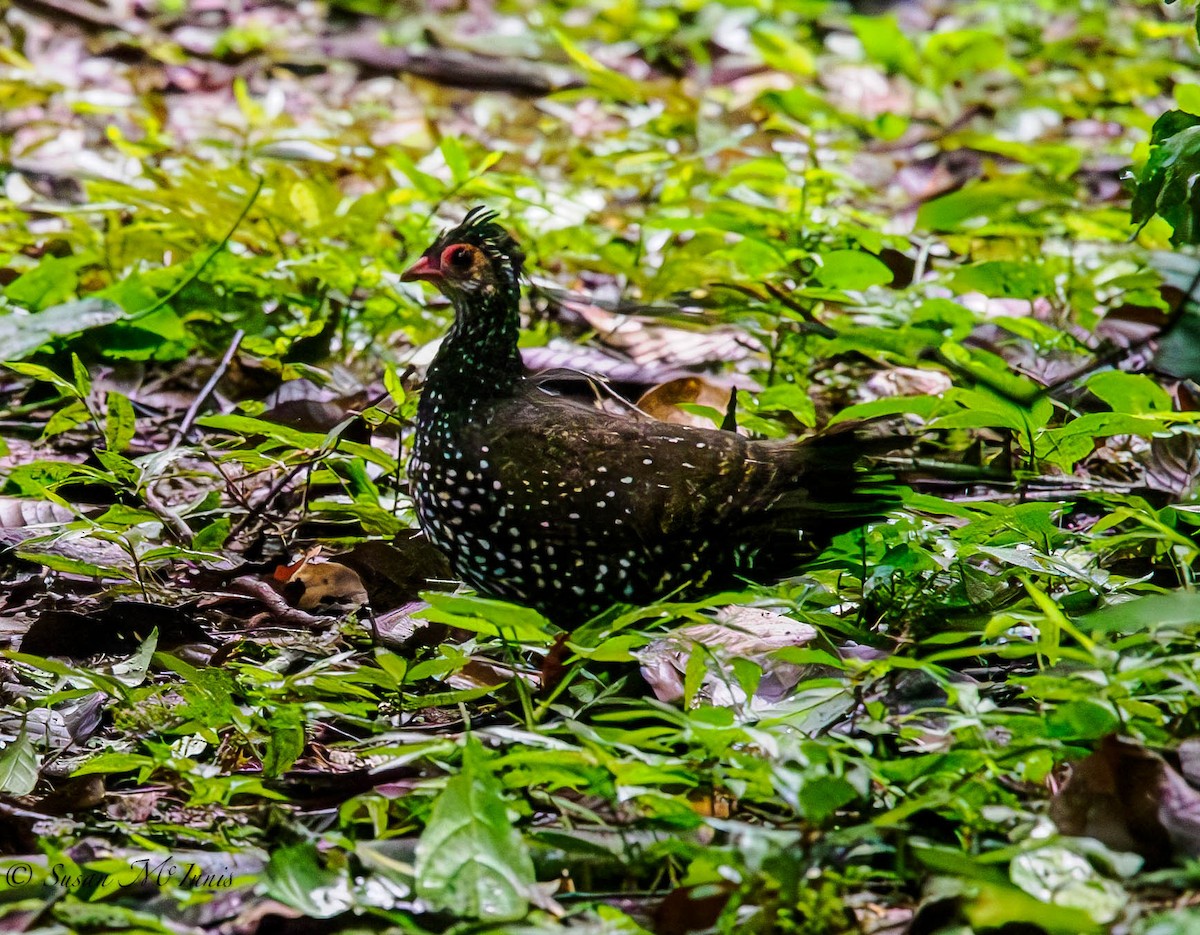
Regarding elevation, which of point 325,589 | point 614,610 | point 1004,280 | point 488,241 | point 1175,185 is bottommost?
point 325,589

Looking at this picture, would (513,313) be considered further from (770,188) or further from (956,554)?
(770,188)

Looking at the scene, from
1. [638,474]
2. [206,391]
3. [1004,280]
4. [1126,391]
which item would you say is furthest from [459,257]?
[1004,280]

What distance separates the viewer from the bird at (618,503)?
324cm

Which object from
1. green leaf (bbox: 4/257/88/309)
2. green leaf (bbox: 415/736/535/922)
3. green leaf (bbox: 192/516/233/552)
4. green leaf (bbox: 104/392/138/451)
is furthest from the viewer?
green leaf (bbox: 4/257/88/309)

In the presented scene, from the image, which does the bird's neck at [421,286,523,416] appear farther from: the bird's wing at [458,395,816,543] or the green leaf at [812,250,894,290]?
the green leaf at [812,250,894,290]

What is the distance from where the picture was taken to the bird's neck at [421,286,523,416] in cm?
354

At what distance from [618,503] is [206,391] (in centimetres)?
177

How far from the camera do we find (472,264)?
371cm

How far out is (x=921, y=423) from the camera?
178 inches

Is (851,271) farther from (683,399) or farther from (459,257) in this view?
(459,257)

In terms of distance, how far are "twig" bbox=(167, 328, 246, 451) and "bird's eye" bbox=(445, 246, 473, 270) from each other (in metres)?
1.03

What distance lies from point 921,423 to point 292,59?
5485mm

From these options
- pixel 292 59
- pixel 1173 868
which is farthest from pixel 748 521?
pixel 292 59

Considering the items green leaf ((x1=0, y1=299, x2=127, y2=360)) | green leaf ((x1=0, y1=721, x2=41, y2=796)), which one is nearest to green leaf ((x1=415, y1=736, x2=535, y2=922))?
green leaf ((x1=0, y1=721, x2=41, y2=796))
